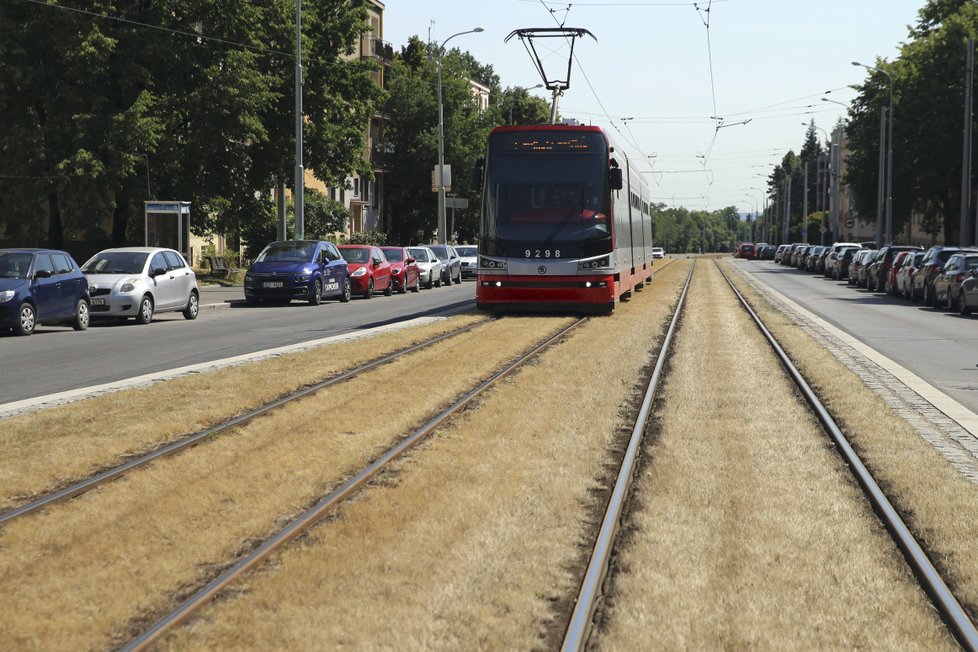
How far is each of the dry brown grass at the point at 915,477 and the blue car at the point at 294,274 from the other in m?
18.3

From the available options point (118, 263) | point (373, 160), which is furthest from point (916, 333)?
point (373, 160)

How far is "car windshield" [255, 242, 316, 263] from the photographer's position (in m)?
31.2

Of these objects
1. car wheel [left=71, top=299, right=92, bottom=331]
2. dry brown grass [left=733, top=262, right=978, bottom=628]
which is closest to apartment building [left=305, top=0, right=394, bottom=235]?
car wheel [left=71, top=299, right=92, bottom=331]

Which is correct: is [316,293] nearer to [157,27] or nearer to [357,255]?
[357,255]

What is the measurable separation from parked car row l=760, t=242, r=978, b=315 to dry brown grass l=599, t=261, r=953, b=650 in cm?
1999

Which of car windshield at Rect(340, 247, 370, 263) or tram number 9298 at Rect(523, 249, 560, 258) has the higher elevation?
tram number 9298 at Rect(523, 249, 560, 258)

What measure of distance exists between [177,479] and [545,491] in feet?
7.65

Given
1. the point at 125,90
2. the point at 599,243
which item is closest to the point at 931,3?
the point at 125,90

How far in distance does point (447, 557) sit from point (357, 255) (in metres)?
31.9

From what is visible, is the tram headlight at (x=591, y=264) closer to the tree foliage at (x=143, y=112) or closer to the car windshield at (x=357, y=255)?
the car windshield at (x=357, y=255)

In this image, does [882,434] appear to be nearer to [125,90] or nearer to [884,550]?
[884,550]

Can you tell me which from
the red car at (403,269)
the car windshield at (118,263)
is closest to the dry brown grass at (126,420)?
the car windshield at (118,263)

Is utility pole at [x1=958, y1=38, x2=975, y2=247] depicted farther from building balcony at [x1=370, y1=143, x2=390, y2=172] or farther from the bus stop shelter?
building balcony at [x1=370, y1=143, x2=390, y2=172]

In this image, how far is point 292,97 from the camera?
4644 centimetres
